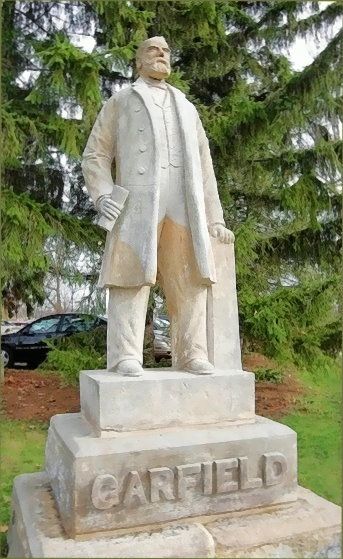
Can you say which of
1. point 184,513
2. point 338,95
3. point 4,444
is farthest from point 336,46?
point 4,444

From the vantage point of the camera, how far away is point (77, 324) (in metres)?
8.41

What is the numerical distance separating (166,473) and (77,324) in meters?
6.11

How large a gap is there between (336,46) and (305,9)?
1.62 m

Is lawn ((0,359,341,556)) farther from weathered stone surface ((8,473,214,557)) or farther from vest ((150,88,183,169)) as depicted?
vest ((150,88,183,169))

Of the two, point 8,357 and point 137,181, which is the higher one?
point 137,181

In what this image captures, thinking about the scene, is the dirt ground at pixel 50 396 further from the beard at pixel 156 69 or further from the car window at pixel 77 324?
the beard at pixel 156 69

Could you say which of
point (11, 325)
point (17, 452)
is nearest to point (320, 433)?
point (17, 452)

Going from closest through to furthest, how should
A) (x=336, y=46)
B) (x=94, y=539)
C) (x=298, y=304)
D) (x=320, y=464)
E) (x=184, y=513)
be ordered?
(x=94, y=539), (x=184, y=513), (x=320, y=464), (x=336, y=46), (x=298, y=304)

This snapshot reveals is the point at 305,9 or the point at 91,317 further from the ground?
the point at 305,9

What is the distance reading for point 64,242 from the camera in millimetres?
6051

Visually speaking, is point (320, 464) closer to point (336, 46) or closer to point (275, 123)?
point (275, 123)

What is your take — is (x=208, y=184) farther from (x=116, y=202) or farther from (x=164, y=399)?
(x=164, y=399)

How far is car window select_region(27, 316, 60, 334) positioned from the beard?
7126mm

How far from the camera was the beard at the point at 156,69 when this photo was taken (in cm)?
308
